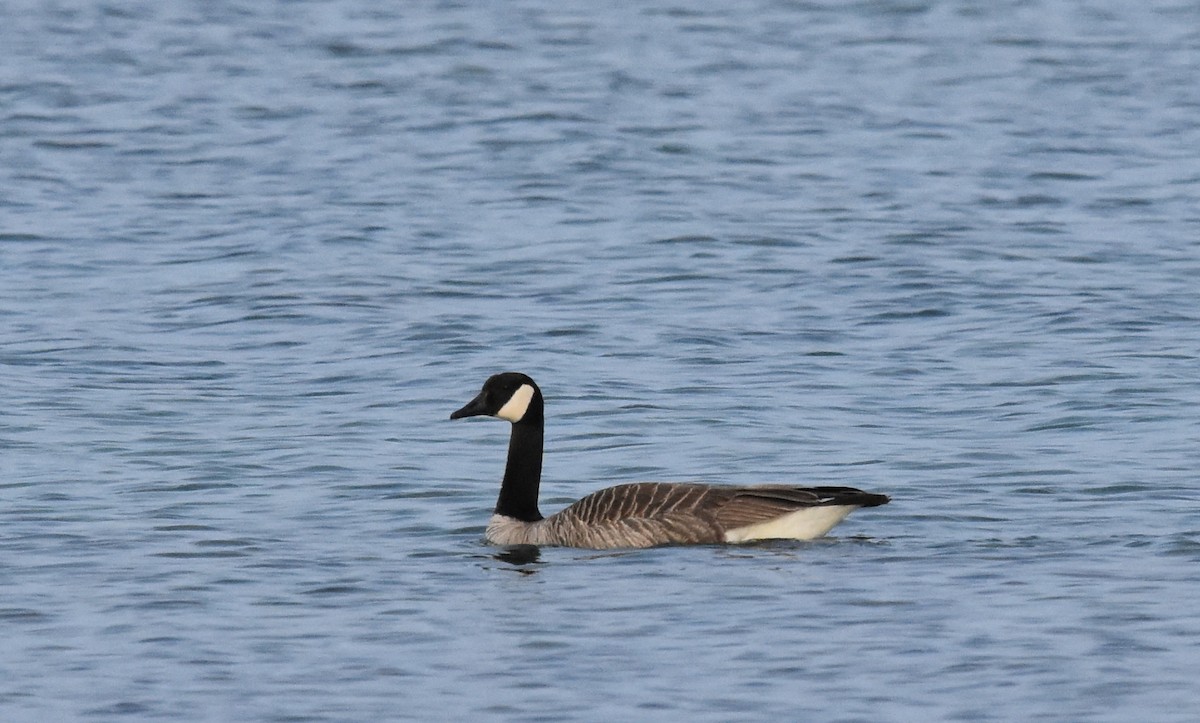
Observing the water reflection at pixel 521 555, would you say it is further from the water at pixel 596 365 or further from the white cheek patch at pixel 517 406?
the white cheek patch at pixel 517 406

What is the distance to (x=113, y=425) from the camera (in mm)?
15500

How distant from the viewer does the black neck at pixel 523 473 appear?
500 inches

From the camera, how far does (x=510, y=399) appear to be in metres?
13.2

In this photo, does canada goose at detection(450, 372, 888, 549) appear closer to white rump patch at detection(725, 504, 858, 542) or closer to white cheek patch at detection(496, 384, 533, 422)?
white rump patch at detection(725, 504, 858, 542)

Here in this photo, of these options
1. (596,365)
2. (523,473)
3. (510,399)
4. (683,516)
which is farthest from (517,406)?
(596,365)

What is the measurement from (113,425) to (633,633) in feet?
22.0

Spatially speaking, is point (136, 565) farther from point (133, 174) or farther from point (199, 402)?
point (133, 174)

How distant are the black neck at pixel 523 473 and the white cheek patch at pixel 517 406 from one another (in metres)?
0.04

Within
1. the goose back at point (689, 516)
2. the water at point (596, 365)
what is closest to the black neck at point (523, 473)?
the goose back at point (689, 516)

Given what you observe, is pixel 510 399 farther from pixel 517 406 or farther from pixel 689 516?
pixel 689 516

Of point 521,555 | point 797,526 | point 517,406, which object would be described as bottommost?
point 521,555

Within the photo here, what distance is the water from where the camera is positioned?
9609 millimetres

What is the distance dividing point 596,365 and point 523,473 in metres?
4.91

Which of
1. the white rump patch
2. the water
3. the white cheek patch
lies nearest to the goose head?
the white cheek patch
